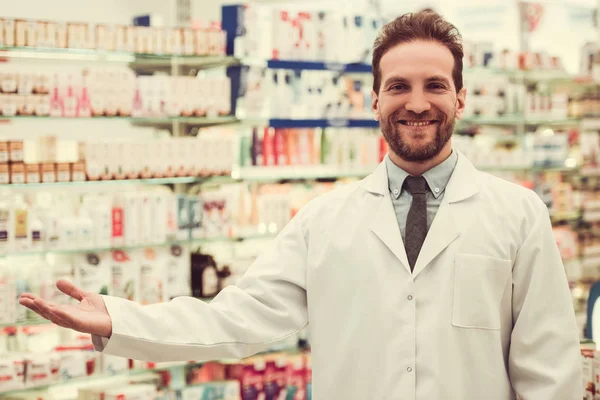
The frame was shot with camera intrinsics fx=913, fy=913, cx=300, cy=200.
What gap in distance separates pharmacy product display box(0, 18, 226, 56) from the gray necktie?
3.17 meters

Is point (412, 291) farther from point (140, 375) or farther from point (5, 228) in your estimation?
point (140, 375)

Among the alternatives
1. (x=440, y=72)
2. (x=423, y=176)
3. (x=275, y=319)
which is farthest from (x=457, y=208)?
(x=275, y=319)

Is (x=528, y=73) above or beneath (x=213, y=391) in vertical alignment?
above

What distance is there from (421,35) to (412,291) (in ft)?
2.18

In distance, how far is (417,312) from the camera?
2.30 m

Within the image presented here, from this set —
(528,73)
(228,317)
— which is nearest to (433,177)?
(228,317)

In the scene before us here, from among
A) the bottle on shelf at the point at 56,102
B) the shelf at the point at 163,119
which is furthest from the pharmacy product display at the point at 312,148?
the bottle on shelf at the point at 56,102

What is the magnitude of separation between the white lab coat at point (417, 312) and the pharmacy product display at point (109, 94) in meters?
2.91

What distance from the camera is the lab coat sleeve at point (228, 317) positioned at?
87.8 inches

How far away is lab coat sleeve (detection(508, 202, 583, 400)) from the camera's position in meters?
2.26

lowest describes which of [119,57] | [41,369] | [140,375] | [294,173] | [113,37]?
[140,375]

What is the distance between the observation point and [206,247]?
19.4 feet

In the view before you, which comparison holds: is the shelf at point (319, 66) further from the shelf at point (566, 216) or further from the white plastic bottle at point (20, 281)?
the shelf at point (566, 216)

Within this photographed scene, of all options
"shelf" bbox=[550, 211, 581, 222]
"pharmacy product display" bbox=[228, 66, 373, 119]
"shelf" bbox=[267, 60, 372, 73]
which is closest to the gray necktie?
"pharmacy product display" bbox=[228, 66, 373, 119]
